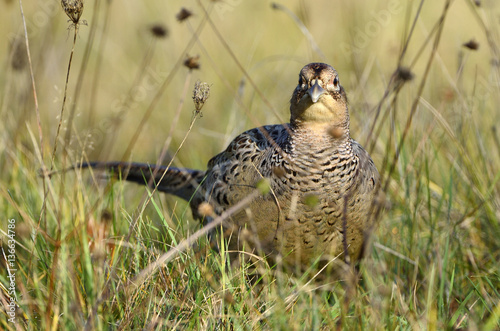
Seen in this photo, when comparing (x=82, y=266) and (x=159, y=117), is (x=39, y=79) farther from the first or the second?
(x=82, y=266)

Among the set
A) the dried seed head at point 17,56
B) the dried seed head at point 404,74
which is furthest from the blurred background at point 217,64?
the dried seed head at point 404,74

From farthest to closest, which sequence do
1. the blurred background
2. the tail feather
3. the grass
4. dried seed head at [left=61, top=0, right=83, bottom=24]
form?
the blurred background, the tail feather, the grass, dried seed head at [left=61, top=0, right=83, bottom=24]

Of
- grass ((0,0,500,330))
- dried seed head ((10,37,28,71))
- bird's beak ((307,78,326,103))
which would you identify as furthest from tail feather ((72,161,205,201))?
bird's beak ((307,78,326,103))

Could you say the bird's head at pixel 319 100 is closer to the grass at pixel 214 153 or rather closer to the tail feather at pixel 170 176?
the grass at pixel 214 153

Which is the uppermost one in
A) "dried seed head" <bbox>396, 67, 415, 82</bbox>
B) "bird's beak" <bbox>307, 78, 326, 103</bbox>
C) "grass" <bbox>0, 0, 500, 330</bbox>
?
"dried seed head" <bbox>396, 67, 415, 82</bbox>

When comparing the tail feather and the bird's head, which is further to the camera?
the tail feather

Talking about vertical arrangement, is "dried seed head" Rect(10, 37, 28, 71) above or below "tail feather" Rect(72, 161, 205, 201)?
above

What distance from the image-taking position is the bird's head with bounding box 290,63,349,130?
9.82 ft

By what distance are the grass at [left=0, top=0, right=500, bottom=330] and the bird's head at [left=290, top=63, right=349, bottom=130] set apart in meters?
0.21

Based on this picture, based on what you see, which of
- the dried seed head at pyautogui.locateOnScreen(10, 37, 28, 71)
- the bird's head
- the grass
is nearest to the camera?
the grass

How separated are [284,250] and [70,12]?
1518 millimetres

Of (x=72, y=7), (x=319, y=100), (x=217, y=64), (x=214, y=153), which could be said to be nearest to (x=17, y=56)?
(x=214, y=153)

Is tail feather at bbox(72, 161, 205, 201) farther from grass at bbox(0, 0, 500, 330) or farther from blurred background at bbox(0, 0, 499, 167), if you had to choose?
blurred background at bbox(0, 0, 499, 167)

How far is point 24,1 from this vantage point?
7.42m
